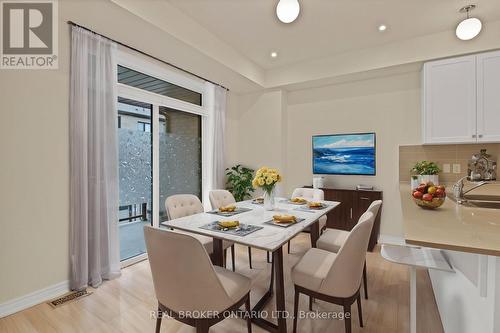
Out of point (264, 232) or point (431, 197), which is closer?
point (431, 197)

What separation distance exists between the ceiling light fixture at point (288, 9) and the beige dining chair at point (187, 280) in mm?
1874

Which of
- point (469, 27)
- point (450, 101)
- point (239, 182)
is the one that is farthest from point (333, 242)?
point (469, 27)

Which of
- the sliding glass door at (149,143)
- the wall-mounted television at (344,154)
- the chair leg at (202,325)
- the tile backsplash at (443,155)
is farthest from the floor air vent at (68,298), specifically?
the tile backsplash at (443,155)

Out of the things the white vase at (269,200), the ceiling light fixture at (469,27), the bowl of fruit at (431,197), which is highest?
the ceiling light fixture at (469,27)

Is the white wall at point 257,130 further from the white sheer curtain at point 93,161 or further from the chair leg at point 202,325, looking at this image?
the chair leg at point 202,325

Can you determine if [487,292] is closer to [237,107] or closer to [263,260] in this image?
[263,260]

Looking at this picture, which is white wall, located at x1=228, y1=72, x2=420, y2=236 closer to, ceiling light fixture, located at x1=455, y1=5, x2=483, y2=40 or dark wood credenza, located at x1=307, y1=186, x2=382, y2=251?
dark wood credenza, located at x1=307, y1=186, x2=382, y2=251

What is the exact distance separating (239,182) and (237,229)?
2.59m

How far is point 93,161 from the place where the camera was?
2.57 meters

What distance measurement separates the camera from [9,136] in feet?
6.88

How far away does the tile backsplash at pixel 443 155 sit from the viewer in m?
3.28

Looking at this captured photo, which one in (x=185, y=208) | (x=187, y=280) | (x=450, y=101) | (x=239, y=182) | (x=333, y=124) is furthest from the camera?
(x=239, y=182)

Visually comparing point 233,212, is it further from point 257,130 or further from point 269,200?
point 257,130

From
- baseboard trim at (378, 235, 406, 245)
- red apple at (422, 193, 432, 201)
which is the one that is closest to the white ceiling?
red apple at (422, 193, 432, 201)
